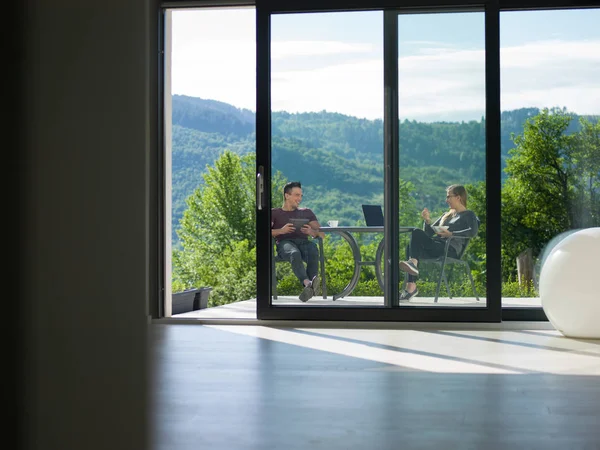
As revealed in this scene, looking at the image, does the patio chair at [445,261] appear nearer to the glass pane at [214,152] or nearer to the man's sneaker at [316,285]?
the man's sneaker at [316,285]

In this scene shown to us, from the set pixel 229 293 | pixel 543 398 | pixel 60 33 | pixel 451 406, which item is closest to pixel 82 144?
pixel 60 33

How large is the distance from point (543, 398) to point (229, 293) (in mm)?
6589

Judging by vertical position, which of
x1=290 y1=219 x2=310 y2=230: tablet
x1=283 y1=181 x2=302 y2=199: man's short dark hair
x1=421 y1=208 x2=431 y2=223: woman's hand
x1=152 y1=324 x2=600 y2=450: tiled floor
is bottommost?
x1=152 y1=324 x2=600 y2=450: tiled floor

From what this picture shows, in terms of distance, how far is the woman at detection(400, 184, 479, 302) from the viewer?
18.0 ft

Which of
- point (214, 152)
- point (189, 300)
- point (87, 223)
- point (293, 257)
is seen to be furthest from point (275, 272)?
point (214, 152)

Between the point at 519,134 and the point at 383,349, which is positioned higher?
the point at 519,134

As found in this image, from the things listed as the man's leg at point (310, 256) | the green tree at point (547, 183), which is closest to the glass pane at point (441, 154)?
the green tree at point (547, 183)

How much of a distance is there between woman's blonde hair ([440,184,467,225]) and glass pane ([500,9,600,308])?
32cm

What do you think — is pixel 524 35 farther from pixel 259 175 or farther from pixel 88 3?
pixel 88 3

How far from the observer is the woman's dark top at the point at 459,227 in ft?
17.9

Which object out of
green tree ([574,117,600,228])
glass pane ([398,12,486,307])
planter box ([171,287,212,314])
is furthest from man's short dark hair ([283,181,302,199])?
green tree ([574,117,600,228])

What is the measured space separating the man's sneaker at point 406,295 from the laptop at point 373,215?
552 mm

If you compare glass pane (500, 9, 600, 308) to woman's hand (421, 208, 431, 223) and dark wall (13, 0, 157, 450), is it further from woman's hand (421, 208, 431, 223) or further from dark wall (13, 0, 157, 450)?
dark wall (13, 0, 157, 450)

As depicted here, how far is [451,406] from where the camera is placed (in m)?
2.84
